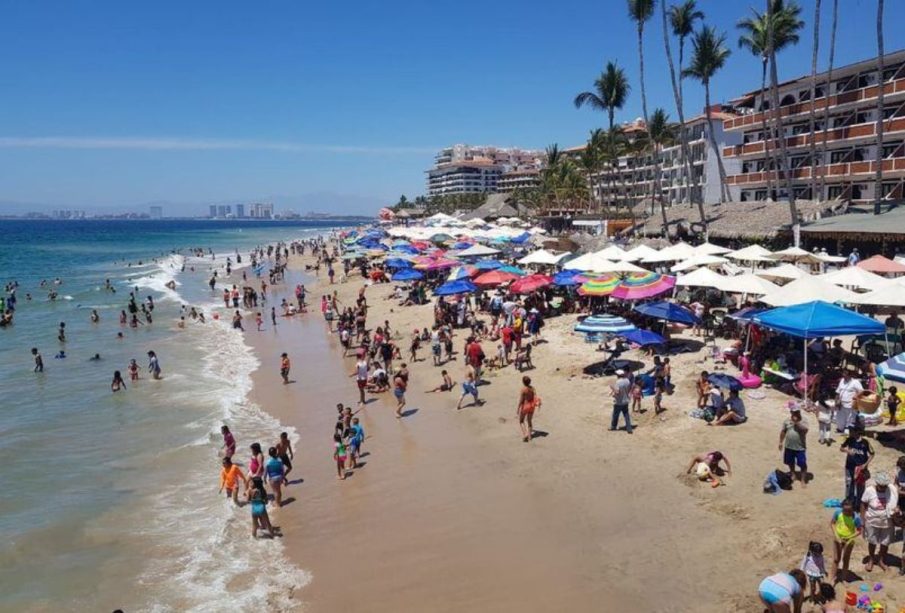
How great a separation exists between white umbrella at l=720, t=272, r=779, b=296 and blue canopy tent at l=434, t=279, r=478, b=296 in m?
8.86

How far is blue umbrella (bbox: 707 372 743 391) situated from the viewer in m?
11.3

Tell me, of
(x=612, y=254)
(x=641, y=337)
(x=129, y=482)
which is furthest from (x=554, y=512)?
(x=612, y=254)

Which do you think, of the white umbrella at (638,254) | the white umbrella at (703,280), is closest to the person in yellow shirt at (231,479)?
the white umbrella at (703,280)

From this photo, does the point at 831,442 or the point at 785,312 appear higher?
the point at 785,312

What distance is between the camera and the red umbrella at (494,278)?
22594mm

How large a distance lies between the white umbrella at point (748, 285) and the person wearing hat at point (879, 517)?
27.6ft

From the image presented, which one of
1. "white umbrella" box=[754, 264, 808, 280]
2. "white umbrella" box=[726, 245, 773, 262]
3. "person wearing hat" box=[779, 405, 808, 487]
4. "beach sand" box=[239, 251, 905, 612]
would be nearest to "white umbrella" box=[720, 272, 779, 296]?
"white umbrella" box=[754, 264, 808, 280]

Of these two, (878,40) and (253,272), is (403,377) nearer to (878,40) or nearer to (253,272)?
(878,40)

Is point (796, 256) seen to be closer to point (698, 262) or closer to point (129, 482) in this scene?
point (698, 262)

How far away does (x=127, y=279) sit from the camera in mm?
52938

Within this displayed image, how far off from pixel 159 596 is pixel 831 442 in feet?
32.6

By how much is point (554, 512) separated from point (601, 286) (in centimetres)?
1019

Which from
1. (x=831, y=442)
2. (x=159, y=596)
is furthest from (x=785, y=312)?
(x=159, y=596)

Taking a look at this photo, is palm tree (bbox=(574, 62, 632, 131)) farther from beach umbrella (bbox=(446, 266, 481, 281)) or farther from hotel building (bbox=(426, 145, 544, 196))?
hotel building (bbox=(426, 145, 544, 196))
